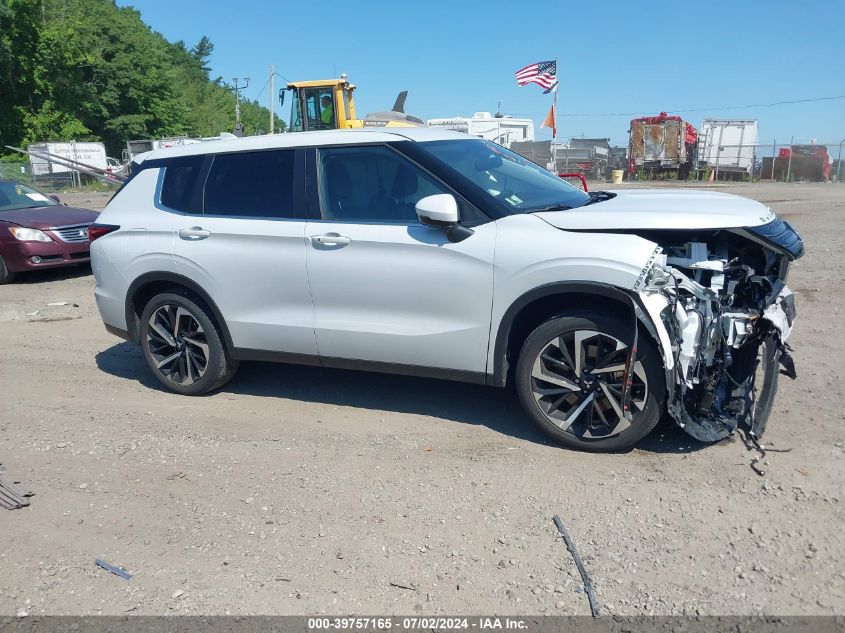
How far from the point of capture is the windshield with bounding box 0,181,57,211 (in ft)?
37.6

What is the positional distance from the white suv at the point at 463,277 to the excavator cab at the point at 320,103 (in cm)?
1374

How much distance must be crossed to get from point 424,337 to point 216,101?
98897mm

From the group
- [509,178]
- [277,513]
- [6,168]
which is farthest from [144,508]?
[6,168]

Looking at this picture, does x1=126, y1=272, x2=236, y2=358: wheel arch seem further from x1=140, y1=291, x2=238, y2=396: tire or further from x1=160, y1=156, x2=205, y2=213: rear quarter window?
x1=160, y1=156, x2=205, y2=213: rear quarter window

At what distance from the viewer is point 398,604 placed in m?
2.98

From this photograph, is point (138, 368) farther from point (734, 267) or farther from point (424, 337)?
point (734, 267)

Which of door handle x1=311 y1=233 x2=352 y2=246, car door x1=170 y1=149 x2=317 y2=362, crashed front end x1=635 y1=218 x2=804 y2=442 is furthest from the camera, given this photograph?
car door x1=170 y1=149 x2=317 y2=362

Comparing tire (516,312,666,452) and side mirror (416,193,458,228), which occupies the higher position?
side mirror (416,193,458,228)

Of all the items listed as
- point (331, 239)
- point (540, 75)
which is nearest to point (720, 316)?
point (331, 239)

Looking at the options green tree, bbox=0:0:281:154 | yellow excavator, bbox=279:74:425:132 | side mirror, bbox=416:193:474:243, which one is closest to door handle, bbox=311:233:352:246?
side mirror, bbox=416:193:474:243

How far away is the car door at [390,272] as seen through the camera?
4277mm

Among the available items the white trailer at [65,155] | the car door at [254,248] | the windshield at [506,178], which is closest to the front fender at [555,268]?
the windshield at [506,178]

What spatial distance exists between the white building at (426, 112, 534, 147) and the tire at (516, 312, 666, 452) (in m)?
27.3

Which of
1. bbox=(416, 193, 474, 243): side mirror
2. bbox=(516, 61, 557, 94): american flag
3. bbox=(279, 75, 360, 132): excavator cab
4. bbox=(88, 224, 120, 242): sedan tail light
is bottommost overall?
bbox=(88, 224, 120, 242): sedan tail light
